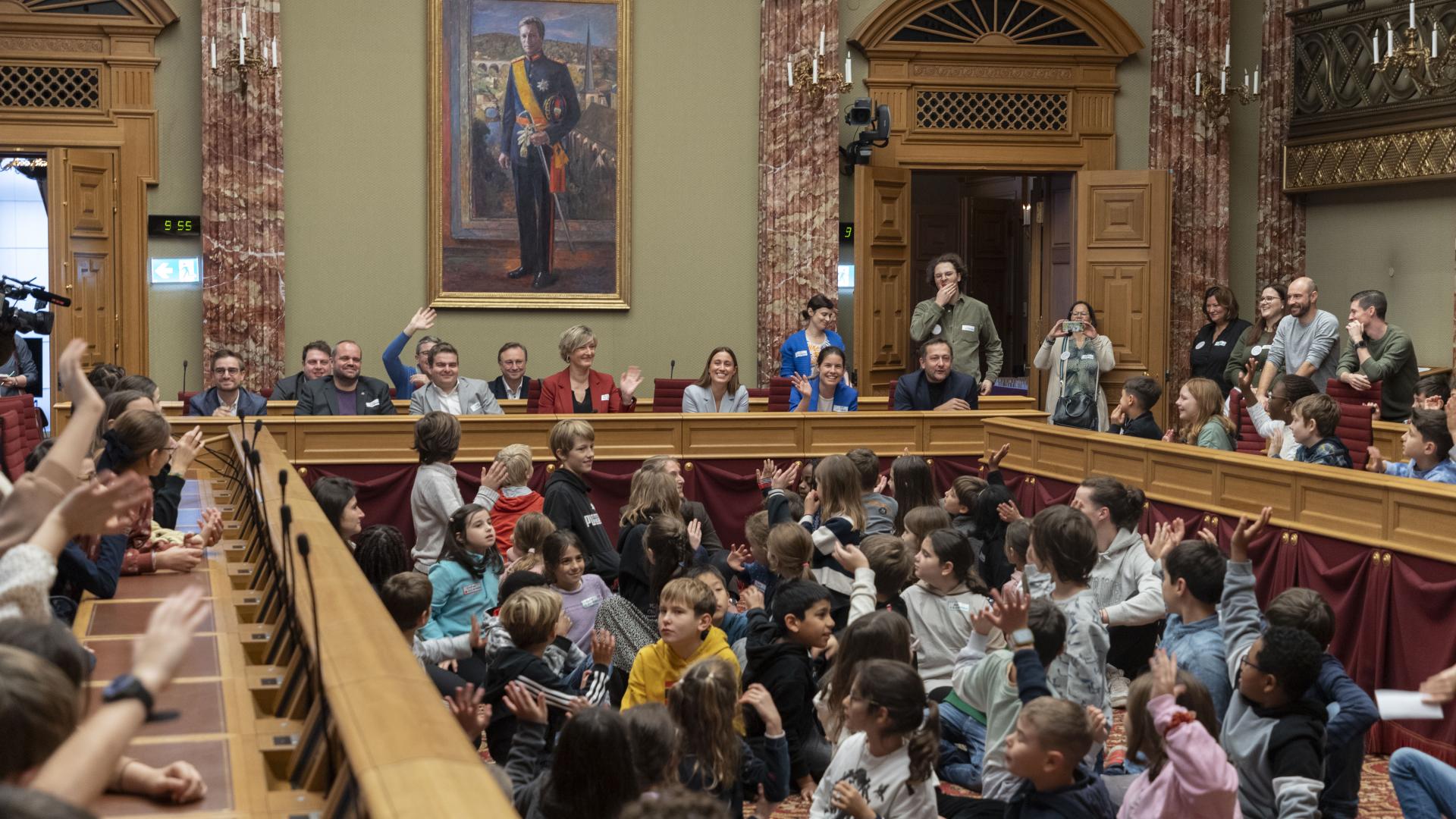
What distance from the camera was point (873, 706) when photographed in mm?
3311

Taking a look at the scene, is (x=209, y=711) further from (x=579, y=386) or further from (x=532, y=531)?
(x=579, y=386)

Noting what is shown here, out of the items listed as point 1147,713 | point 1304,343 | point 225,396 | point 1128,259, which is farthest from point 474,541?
point 1128,259

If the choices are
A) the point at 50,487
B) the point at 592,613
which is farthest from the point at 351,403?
the point at 50,487

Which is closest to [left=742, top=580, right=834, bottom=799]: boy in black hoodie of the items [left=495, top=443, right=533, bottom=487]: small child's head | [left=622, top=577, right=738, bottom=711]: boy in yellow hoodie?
[left=622, top=577, right=738, bottom=711]: boy in yellow hoodie

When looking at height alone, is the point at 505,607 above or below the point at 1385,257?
below

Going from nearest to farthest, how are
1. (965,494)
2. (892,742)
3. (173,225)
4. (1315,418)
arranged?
(892,742)
(1315,418)
(965,494)
(173,225)

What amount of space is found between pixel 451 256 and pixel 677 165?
2126 mm

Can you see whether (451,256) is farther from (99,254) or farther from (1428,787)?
(1428,787)

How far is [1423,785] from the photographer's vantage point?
3809 millimetres

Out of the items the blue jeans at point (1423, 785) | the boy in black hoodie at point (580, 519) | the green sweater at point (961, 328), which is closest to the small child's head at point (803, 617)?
the blue jeans at point (1423, 785)

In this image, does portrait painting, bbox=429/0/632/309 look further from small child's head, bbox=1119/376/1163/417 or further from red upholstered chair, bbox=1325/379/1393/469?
red upholstered chair, bbox=1325/379/1393/469

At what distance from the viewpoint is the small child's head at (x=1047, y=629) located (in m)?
4.06

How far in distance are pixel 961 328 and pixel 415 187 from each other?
4789 mm

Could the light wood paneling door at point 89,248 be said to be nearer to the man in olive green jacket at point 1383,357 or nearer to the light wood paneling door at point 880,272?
the light wood paneling door at point 880,272
